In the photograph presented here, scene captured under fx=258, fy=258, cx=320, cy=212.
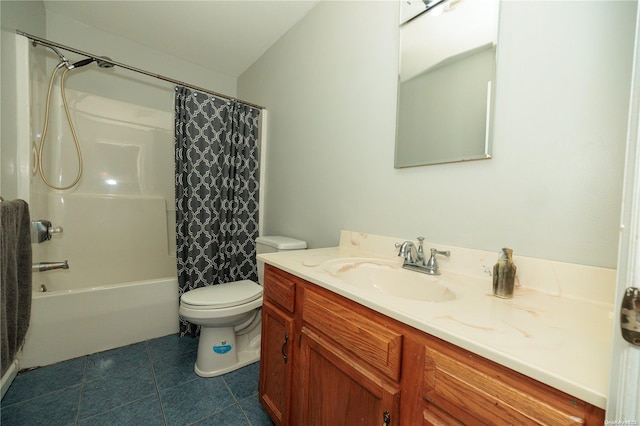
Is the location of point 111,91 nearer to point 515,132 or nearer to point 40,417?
point 40,417

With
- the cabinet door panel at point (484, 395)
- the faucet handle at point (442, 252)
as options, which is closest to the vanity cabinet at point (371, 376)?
the cabinet door panel at point (484, 395)

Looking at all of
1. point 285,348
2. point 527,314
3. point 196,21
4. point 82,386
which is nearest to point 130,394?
point 82,386

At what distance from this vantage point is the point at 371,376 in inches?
28.0

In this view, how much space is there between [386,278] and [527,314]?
1.68 ft

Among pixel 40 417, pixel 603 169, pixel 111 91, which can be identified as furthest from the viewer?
pixel 111 91

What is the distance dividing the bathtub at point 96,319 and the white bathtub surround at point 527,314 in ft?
4.62

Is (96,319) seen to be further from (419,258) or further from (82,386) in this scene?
(419,258)

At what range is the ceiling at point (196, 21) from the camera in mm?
1814

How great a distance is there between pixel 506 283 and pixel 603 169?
41 cm

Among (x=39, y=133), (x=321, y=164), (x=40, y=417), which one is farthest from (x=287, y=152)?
(x=40, y=417)

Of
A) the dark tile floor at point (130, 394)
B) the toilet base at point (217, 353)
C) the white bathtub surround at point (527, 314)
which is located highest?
the white bathtub surround at point (527, 314)

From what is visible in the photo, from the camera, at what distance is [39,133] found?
1.87 m

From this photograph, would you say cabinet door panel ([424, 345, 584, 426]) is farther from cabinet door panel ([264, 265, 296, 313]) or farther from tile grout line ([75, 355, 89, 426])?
tile grout line ([75, 355, 89, 426])

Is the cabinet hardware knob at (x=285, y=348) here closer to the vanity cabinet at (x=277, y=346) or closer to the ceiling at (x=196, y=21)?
the vanity cabinet at (x=277, y=346)
